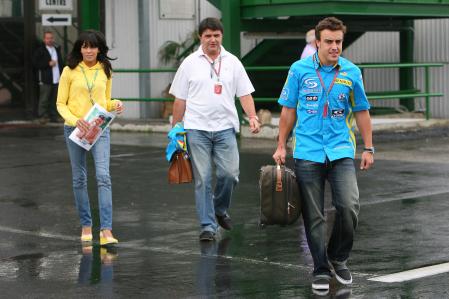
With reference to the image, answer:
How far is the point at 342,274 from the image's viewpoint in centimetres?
722

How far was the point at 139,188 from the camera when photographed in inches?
491

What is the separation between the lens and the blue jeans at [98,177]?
29.8 ft

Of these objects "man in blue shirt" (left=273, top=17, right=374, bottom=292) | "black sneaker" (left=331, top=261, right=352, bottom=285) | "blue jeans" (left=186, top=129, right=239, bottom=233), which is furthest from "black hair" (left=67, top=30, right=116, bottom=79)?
"black sneaker" (left=331, top=261, right=352, bottom=285)

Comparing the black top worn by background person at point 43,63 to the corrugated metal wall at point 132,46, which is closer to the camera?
the black top worn by background person at point 43,63

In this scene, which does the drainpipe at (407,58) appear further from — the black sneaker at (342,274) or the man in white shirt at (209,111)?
the black sneaker at (342,274)

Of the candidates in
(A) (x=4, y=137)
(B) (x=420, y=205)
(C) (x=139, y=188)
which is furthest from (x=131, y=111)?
(B) (x=420, y=205)

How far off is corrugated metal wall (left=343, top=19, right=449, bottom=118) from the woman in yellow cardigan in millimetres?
13153

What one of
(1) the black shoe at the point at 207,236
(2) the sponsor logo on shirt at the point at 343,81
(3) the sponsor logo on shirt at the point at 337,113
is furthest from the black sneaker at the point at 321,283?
(1) the black shoe at the point at 207,236

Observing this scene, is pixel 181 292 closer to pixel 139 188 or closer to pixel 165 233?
pixel 165 233

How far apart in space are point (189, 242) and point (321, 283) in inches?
87.1

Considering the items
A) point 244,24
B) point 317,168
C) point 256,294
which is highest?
point 244,24

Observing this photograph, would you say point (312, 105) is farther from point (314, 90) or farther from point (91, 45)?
point (91, 45)

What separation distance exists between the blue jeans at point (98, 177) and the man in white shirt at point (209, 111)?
66 cm

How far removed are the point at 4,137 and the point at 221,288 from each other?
12.6m
